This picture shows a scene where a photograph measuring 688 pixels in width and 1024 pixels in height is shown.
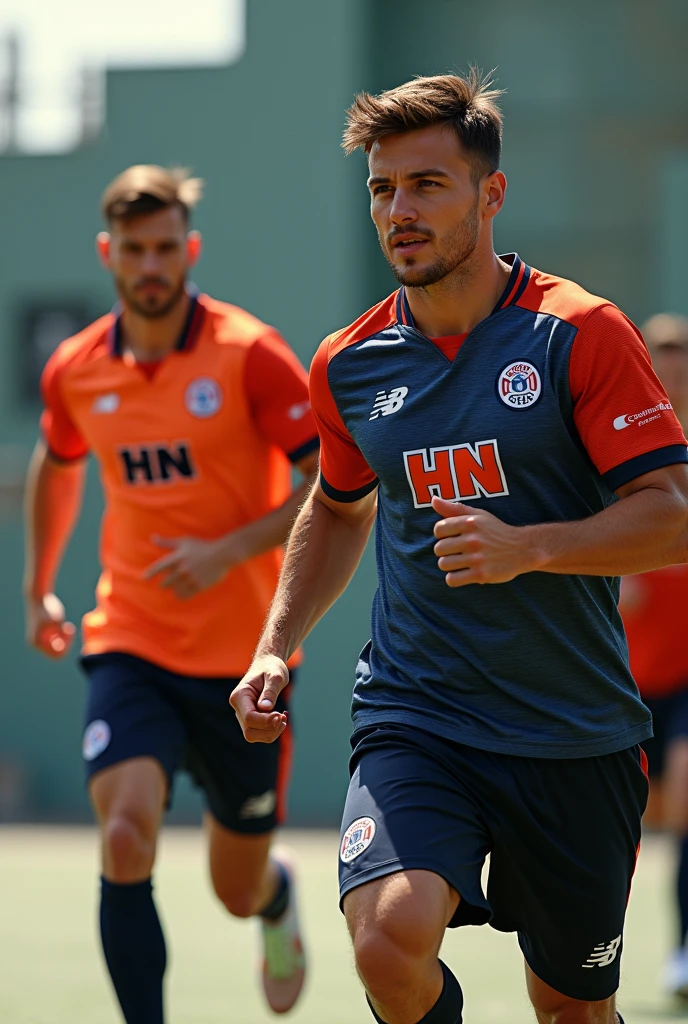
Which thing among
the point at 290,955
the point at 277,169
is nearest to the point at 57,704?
the point at 277,169

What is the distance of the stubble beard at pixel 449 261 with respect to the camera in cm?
376

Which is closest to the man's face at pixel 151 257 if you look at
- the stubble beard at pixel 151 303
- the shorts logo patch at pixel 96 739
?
the stubble beard at pixel 151 303

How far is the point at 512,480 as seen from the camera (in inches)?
145

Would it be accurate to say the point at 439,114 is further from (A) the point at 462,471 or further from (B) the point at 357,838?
(B) the point at 357,838

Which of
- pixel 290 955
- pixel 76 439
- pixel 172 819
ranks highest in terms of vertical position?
pixel 76 439

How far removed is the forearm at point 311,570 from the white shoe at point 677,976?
113 inches

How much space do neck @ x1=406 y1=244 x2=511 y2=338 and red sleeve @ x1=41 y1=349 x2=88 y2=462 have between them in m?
2.32

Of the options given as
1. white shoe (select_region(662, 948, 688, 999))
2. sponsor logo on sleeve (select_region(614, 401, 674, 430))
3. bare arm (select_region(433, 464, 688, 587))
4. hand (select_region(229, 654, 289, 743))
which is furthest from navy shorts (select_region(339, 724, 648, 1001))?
white shoe (select_region(662, 948, 688, 999))

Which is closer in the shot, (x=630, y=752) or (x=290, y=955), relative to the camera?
(x=630, y=752)

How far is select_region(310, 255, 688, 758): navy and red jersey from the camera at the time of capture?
11.9 feet

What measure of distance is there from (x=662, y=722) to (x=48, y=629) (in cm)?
255

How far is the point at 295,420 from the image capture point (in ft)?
18.0

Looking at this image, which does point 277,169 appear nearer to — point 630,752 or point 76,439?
point 76,439

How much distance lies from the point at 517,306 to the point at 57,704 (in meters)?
12.2
